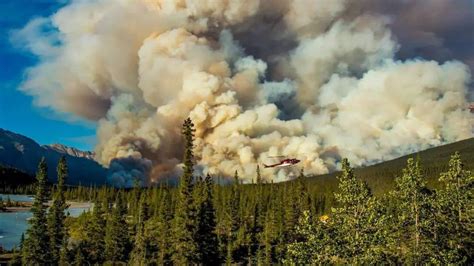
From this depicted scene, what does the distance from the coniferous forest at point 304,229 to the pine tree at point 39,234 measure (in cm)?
20

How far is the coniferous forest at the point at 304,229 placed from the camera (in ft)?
113

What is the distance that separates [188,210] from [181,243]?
5.76 meters

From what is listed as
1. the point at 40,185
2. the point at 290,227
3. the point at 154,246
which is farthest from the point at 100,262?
the point at 290,227

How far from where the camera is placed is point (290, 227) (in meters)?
159

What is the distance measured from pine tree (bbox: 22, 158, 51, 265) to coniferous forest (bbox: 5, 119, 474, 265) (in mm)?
201

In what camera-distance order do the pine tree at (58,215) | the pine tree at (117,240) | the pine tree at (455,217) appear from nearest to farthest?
the pine tree at (455,217)
the pine tree at (58,215)
the pine tree at (117,240)

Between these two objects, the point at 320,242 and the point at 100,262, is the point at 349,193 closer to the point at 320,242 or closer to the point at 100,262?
the point at 320,242

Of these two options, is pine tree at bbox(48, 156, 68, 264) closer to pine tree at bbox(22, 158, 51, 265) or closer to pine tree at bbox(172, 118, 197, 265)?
pine tree at bbox(22, 158, 51, 265)

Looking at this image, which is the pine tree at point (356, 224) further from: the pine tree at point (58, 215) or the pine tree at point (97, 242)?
the pine tree at point (97, 242)

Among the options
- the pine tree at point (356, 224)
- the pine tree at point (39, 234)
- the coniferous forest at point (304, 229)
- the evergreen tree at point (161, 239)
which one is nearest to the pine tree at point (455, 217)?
the coniferous forest at point (304, 229)

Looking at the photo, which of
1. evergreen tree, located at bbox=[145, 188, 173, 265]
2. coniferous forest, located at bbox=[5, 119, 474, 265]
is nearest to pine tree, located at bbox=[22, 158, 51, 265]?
coniferous forest, located at bbox=[5, 119, 474, 265]

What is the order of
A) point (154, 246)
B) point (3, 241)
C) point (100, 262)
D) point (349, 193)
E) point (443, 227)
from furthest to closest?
1. point (3, 241)
2. point (154, 246)
3. point (100, 262)
4. point (443, 227)
5. point (349, 193)

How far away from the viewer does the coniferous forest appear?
34.3 meters

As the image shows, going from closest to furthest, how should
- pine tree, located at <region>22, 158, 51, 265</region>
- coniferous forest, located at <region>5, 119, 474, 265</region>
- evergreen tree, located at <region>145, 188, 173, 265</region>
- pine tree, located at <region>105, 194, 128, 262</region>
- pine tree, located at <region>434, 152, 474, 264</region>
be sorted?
1. coniferous forest, located at <region>5, 119, 474, 265</region>
2. pine tree, located at <region>434, 152, 474, 264</region>
3. pine tree, located at <region>22, 158, 51, 265</region>
4. evergreen tree, located at <region>145, 188, 173, 265</region>
5. pine tree, located at <region>105, 194, 128, 262</region>
